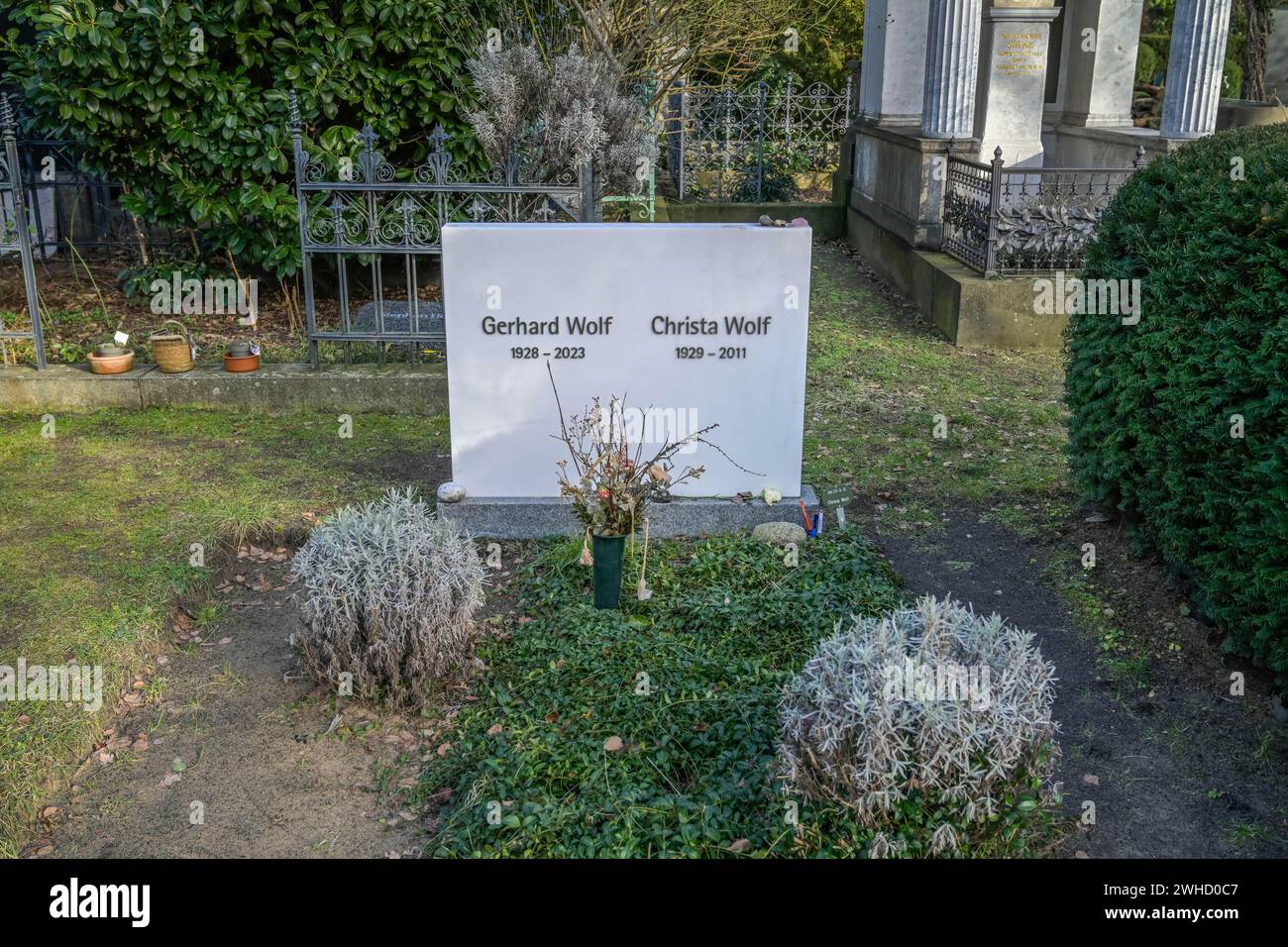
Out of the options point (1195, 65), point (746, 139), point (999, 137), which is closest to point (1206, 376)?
point (1195, 65)

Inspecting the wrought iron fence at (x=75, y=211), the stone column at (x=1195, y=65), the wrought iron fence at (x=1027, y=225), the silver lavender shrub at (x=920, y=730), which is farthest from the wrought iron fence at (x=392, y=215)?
the stone column at (x=1195, y=65)

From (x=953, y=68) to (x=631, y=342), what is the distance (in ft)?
26.6

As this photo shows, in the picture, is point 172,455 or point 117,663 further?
point 172,455

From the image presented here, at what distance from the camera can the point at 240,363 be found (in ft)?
30.1

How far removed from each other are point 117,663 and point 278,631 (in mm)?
792

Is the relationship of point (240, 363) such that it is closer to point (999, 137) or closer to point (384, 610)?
point (384, 610)

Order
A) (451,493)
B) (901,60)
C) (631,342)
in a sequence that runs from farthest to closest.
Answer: (901,60), (451,493), (631,342)

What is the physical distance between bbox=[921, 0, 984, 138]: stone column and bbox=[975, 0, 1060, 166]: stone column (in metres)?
1.30

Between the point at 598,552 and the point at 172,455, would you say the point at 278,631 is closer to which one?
the point at 598,552

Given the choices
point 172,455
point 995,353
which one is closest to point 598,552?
point 172,455

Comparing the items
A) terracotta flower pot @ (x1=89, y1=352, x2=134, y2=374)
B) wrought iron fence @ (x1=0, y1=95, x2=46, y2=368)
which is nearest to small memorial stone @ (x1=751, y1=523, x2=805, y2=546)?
terracotta flower pot @ (x1=89, y1=352, x2=134, y2=374)

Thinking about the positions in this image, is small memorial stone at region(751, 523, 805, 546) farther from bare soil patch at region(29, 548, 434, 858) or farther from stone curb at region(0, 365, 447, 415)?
stone curb at region(0, 365, 447, 415)

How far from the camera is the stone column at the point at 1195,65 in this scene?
12.8 metres

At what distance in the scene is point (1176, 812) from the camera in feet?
14.1
